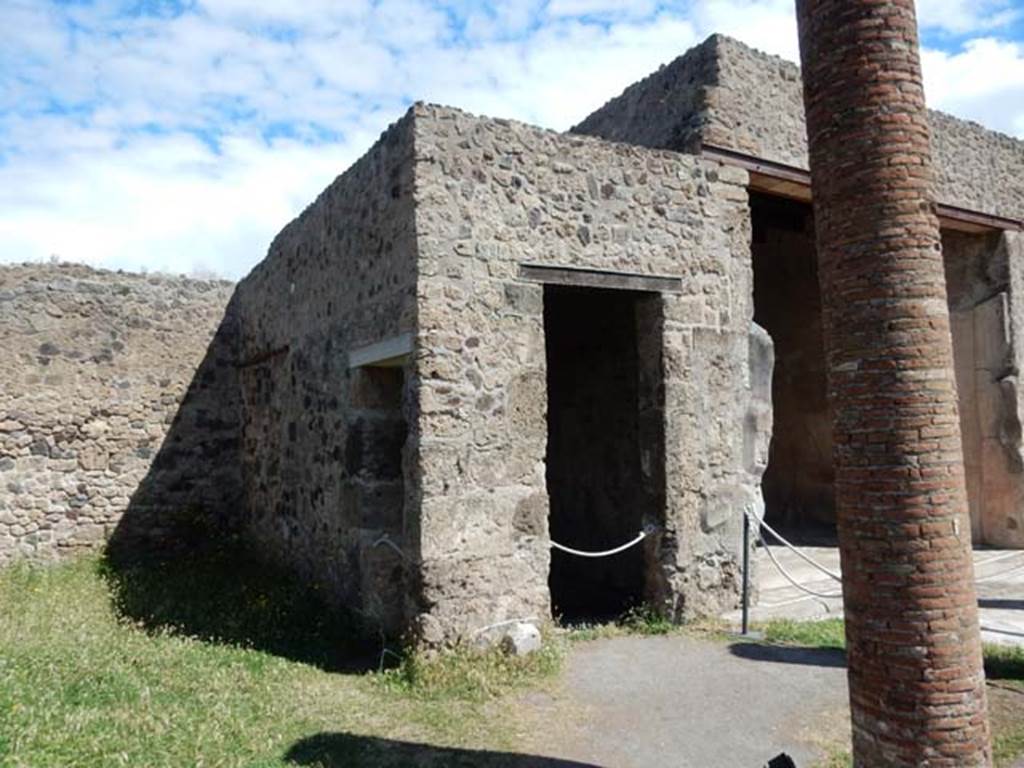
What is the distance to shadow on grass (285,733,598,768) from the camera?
4410mm

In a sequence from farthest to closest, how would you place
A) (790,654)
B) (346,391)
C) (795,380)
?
(795,380) < (346,391) < (790,654)

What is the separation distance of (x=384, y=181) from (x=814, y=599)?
5412mm

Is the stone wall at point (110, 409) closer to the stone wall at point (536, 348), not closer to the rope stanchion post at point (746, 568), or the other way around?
the stone wall at point (536, 348)

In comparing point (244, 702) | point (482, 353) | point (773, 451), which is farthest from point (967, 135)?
point (244, 702)

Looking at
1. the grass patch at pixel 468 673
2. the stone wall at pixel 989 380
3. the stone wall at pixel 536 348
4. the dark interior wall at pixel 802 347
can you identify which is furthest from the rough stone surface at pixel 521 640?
the stone wall at pixel 989 380

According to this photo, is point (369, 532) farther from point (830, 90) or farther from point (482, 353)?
point (830, 90)

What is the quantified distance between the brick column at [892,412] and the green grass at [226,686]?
7.04 feet

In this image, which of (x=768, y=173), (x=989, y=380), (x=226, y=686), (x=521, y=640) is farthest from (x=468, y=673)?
(x=989, y=380)

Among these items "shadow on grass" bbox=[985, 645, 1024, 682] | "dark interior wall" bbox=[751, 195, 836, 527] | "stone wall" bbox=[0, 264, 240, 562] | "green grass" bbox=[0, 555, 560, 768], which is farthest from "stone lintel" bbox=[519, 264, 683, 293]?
"dark interior wall" bbox=[751, 195, 836, 527]

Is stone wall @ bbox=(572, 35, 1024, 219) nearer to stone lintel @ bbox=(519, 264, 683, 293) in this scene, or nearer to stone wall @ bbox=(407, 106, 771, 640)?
stone wall @ bbox=(407, 106, 771, 640)

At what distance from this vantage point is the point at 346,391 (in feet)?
24.1

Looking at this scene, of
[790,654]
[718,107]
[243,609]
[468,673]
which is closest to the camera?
[468,673]

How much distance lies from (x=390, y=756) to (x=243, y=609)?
3.63 meters

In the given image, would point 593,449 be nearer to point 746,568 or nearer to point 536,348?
point 746,568
